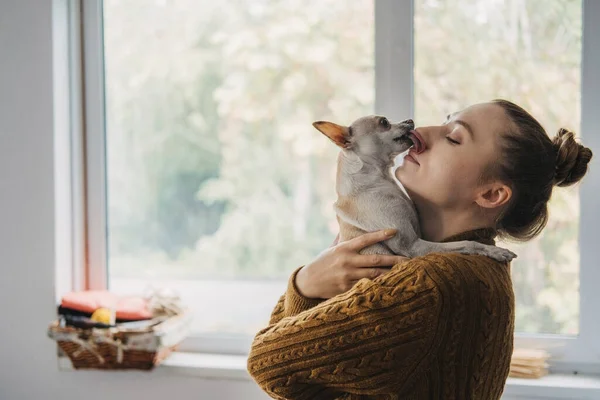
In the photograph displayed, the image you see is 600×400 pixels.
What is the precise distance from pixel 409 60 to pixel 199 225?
2.88 ft

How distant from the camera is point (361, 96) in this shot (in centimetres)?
213

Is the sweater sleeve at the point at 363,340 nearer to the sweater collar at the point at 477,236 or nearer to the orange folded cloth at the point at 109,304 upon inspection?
the sweater collar at the point at 477,236

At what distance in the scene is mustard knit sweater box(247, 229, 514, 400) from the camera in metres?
1.03

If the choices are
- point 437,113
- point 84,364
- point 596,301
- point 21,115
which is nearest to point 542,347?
point 596,301

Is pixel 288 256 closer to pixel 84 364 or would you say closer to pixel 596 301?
pixel 84 364

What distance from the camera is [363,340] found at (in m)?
1.04

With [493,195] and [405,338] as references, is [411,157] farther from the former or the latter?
[405,338]

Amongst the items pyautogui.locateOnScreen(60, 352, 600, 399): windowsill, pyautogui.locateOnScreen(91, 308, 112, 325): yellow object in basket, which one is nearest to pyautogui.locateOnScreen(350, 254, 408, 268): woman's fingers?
pyautogui.locateOnScreen(60, 352, 600, 399): windowsill

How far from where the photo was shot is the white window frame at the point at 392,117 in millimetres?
1917

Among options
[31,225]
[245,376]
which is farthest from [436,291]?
[31,225]

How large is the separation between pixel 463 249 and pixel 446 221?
86mm

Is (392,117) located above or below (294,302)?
above

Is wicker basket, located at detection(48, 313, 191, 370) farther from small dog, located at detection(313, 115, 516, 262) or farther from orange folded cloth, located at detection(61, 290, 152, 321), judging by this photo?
small dog, located at detection(313, 115, 516, 262)

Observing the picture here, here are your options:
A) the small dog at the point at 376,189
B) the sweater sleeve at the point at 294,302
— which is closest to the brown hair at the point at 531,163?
the small dog at the point at 376,189
